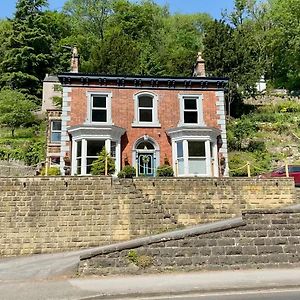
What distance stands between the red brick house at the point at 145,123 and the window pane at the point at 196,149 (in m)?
0.06

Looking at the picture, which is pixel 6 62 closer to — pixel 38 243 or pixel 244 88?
pixel 244 88

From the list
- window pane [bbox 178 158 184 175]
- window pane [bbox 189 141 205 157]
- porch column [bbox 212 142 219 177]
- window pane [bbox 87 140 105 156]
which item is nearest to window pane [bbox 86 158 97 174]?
window pane [bbox 87 140 105 156]

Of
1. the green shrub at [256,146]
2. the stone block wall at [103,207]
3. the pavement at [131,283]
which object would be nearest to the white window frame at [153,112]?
the stone block wall at [103,207]

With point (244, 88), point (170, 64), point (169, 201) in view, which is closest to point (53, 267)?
point (169, 201)

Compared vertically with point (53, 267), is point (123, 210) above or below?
above

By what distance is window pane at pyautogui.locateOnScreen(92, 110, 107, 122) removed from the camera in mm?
24781

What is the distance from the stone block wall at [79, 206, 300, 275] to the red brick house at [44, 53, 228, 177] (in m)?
11.3

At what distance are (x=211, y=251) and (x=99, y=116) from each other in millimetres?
14895

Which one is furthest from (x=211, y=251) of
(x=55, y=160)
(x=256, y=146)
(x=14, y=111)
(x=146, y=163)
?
(x=14, y=111)

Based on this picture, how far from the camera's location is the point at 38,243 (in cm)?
1670

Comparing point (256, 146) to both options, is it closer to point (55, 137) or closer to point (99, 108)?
point (99, 108)

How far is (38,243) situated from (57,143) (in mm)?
12876

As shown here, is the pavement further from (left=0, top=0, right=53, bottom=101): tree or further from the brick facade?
(left=0, top=0, right=53, bottom=101): tree

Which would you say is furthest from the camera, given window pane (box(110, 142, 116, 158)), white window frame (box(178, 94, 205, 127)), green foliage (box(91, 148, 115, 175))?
white window frame (box(178, 94, 205, 127))
